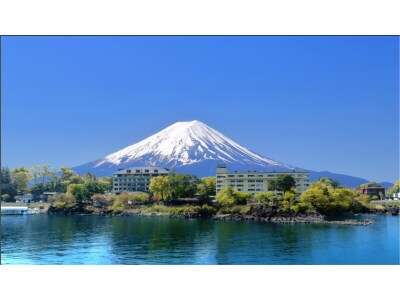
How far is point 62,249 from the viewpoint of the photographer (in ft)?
15.1

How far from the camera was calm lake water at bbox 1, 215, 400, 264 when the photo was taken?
4.09m

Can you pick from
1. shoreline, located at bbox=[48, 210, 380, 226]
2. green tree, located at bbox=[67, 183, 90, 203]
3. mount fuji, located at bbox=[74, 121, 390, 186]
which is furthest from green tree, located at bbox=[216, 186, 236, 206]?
mount fuji, located at bbox=[74, 121, 390, 186]

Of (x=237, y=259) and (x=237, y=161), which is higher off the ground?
(x=237, y=161)

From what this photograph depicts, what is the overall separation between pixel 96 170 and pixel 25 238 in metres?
11.1

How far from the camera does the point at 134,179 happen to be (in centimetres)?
1070

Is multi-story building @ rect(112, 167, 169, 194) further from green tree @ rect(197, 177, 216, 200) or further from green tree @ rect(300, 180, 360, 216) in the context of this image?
green tree @ rect(300, 180, 360, 216)

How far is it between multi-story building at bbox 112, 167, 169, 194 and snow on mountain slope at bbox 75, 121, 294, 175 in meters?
3.59

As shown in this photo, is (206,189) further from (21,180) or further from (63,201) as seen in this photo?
(21,180)

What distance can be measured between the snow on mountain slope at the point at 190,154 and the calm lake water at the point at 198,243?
7762mm

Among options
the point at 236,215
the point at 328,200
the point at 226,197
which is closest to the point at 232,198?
the point at 226,197

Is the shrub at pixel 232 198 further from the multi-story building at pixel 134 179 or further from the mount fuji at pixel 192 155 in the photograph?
Answer: the mount fuji at pixel 192 155
